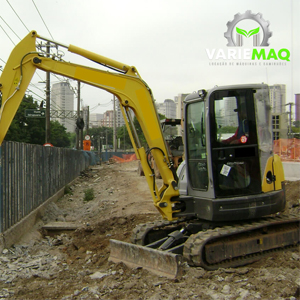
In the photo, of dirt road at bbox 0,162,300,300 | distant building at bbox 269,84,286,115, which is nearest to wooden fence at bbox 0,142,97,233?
dirt road at bbox 0,162,300,300

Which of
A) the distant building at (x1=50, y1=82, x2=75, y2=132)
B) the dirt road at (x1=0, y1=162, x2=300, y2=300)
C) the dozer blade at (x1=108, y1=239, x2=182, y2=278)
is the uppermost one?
the distant building at (x1=50, y1=82, x2=75, y2=132)

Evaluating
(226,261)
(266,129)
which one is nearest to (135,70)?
(266,129)

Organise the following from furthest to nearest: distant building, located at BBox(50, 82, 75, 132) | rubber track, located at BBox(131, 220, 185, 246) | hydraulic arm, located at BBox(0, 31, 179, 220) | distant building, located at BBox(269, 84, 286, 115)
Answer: distant building, located at BBox(50, 82, 75, 132)
distant building, located at BBox(269, 84, 286, 115)
rubber track, located at BBox(131, 220, 185, 246)
hydraulic arm, located at BBox(0, 31, 179, 220)

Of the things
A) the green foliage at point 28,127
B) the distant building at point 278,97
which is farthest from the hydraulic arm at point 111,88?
the green foliage at point 28,127

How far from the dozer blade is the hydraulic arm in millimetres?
872

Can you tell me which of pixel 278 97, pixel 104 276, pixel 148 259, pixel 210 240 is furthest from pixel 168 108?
pixel 104 276

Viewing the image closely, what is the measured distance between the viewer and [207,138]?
630cm

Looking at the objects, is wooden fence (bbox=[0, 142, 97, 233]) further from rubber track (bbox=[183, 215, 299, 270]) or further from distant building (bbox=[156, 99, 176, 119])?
distant building (bbox=[156, 99, 176, 119])

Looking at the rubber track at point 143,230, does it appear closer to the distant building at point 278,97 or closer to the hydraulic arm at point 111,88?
the hydraulic arm at point 111,88

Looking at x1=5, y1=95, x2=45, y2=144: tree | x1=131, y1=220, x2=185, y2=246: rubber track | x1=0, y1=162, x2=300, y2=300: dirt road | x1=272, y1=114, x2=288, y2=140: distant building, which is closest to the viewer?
x1=0, y1=162, x2=300, y2=300: dirt road

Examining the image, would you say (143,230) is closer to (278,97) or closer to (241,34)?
(241,34)

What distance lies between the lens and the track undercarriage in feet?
19.1

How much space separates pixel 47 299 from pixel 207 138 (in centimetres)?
342

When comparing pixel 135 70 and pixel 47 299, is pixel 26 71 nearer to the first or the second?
pixel 135 70
